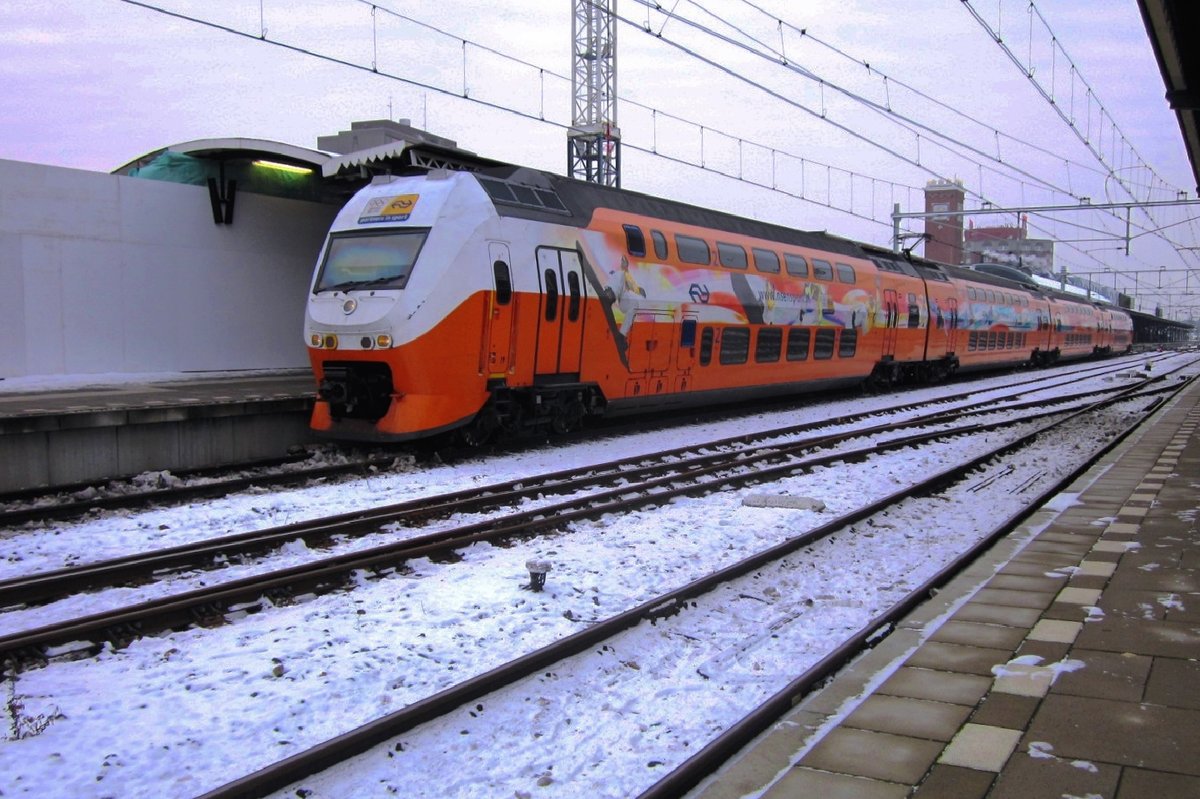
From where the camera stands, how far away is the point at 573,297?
41.6ft

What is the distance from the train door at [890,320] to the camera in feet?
72.4

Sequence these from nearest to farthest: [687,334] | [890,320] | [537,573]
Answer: [537,573] → [687,334] → [890,320]

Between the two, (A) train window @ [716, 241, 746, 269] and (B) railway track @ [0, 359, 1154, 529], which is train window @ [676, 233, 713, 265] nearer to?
(A) train window @ [716, 241, 746, 269]

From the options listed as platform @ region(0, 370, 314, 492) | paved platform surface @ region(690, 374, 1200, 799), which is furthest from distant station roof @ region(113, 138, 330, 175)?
paved platform surface @ region(690, 374, 1200, 799)

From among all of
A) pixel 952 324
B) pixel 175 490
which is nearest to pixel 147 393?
pixel 175 490

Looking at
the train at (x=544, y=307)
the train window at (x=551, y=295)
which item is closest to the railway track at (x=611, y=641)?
the train at (x=544, y=307)

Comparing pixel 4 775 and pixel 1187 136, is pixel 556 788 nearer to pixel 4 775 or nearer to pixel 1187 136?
pixel 4 775

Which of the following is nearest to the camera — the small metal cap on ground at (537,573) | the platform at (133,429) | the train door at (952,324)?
the small metal cap on ground at (537,573)

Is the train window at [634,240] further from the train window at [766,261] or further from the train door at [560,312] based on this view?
the train window at [766,261]

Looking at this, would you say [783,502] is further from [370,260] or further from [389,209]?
[389,209]

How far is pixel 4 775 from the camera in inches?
137

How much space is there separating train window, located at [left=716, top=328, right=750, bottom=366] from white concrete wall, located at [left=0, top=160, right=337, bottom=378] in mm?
9901

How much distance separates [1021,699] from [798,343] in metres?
14.8

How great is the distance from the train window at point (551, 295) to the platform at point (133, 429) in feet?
11.6
